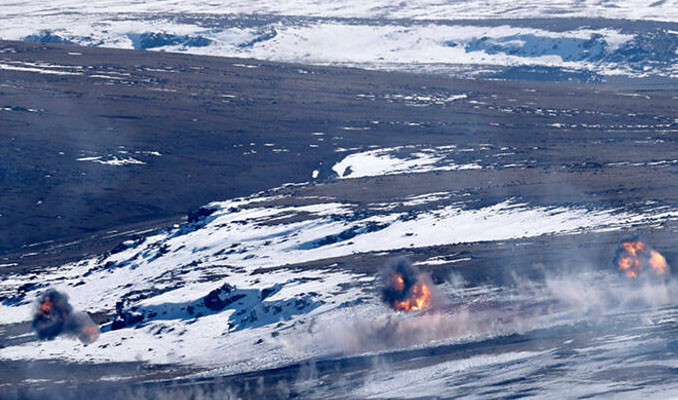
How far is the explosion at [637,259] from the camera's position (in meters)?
48.0

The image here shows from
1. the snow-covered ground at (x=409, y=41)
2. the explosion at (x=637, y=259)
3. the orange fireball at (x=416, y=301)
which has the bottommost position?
the snow-covered ground at (x=409, y=41)

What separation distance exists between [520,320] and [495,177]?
37910 millimetres

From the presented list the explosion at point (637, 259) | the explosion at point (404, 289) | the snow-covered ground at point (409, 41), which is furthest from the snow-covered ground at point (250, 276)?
the snow-covered ground at point (409, 41)

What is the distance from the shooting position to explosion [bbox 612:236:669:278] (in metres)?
48.0

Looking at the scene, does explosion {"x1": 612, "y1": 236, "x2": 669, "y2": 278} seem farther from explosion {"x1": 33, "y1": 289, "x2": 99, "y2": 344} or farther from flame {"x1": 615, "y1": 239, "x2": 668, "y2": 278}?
explosion {"x1": 33, "y1": 289, "x2": 99, "y2": 344}

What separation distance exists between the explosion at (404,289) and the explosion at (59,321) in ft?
39.4

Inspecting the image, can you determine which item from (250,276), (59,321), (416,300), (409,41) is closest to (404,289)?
(416,300)

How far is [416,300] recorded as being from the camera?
4791 cm

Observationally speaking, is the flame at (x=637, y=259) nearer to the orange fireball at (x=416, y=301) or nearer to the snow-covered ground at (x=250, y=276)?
the orange fireball at (x=416, y=301)

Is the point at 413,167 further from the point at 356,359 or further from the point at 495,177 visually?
the point at 356,359

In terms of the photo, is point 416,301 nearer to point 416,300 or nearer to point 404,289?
point 416,300

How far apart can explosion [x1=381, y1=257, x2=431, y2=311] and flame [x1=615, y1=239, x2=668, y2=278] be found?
24.5 ft

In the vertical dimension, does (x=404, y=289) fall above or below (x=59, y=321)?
above

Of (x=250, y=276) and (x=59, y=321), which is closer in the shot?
(x=59, y=321)
